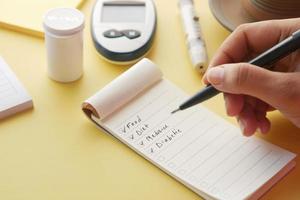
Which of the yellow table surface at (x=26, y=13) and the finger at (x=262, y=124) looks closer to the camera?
the finger at (x=262, y=124)

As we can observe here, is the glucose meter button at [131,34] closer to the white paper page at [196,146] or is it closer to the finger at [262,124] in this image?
the white paper page at [196,146]

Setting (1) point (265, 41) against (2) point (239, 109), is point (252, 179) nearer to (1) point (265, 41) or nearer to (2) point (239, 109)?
(2) point (239, 109)

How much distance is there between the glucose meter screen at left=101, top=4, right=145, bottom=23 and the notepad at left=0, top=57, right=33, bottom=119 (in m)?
0.18

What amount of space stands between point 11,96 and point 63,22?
0.42 feet

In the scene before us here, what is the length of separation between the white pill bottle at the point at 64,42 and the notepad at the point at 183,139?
7 cm

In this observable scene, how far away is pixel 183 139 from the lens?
29.0 inches

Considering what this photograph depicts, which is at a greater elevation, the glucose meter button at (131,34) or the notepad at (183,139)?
the glucose meter button at (131,34)

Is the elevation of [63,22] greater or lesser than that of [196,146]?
greater

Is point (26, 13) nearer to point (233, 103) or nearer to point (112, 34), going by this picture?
point (112, 34)

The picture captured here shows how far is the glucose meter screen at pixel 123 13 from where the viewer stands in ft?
2.89

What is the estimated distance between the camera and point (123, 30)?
0.86 metres

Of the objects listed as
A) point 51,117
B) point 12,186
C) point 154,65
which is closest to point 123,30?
point 154,65

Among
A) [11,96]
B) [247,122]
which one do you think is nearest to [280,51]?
[247,122]

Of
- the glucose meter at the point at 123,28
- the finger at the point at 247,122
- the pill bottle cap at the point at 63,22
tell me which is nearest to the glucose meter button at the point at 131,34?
the glucose meter at the point at 123,28
